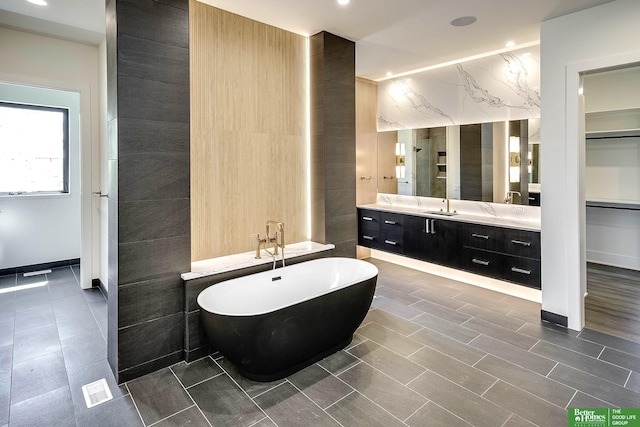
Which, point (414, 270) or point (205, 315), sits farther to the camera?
point (414, 270)

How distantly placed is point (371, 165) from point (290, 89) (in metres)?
2.32

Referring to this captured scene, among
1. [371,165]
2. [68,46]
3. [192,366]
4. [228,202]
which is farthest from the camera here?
[371,165]

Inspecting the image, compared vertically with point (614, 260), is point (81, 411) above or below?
below

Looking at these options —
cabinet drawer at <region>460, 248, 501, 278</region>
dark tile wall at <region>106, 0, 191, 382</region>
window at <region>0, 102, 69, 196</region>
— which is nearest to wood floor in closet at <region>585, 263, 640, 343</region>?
cabinet drawer at <region>460, 248, 501, 278</region>

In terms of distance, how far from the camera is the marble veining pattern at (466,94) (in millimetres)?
3891

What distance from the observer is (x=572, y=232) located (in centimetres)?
312

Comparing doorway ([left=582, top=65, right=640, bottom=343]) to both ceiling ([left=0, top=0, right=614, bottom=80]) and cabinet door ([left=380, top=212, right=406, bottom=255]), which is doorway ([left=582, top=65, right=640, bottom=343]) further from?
cabinet door ([left=380, top=212, right=406, bottom=255])

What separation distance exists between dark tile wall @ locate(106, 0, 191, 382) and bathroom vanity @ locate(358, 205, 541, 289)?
2977 mm

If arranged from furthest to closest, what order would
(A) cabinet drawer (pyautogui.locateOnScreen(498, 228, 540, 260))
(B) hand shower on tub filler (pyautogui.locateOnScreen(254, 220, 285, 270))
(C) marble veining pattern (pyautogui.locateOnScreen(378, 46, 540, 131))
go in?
(C) marble veining pattern (pyautogui.locateOnScreen(378, 46, 540, 131))
(A) cabinet drawer (pyautogui.locateOnScreen(498, 228, 540, 260))
(B) hand shower on tub filler (pyautogui.locateOnScreen(254, 220, 285, 270))

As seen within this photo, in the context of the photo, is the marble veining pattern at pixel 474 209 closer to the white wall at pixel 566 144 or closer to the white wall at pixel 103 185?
the white wall at pixel 566 144

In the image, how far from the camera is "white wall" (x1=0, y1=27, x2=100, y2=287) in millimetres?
3596

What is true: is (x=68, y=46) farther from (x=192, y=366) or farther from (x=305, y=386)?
(x=305, y=386)

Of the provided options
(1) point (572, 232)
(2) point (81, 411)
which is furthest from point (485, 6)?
(2) point (81, 411)

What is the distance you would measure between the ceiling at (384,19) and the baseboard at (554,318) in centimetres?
270
